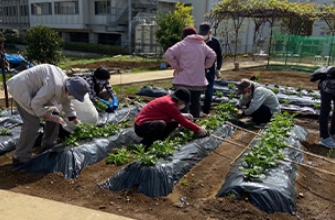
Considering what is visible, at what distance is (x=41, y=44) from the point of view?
11.5 meters

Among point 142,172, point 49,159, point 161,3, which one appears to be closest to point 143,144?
point 142,172

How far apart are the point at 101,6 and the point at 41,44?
16.7 metres

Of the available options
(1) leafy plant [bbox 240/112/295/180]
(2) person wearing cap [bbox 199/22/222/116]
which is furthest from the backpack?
(2) person wearing cap [bbox 199/22/222/116]

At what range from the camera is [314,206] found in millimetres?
3480

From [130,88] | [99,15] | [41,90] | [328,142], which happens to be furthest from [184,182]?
[99,15]

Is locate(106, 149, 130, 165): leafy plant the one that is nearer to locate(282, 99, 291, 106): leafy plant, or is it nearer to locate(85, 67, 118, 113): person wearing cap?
locate(85, 67, 118, 113): person wearing cap

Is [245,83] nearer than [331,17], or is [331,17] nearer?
[245,83]

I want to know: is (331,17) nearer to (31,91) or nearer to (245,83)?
(245,83)

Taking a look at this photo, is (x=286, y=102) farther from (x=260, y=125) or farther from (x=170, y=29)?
(x=170, y=29)

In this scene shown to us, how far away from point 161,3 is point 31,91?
25.9 metres

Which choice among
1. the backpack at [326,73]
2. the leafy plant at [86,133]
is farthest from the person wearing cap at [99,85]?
the backpack at [326,73]

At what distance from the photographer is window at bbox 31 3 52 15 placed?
31.4 meters

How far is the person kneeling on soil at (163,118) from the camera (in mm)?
4375

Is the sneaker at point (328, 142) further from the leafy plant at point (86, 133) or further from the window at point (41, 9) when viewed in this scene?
the window at point (41, 9)
